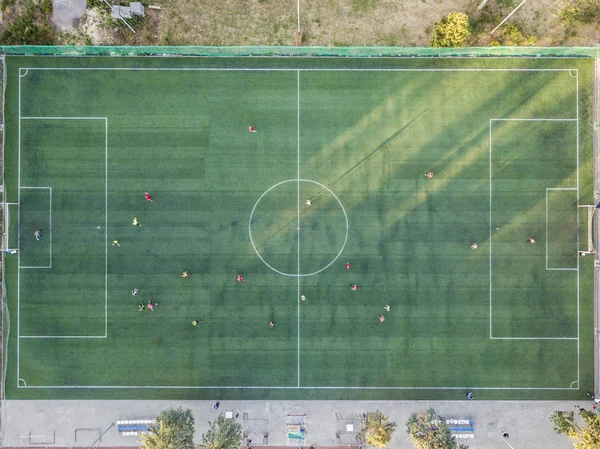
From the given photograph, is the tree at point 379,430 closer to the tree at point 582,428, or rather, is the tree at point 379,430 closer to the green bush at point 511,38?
the tree at point 582,428

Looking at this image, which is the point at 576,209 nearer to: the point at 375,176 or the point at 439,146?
the point at 439,146

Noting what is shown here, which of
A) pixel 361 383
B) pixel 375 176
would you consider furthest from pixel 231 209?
pixel 361 383

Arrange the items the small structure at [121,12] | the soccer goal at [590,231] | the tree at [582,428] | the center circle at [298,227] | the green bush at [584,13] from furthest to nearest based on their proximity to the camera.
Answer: the green bush at [584,13] < the center circle at [298,227] < the small structure at [121,12] < the soccer goal at [590,231] < the tree at [582,428]

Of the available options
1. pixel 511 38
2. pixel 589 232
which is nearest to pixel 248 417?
pixel 589 232

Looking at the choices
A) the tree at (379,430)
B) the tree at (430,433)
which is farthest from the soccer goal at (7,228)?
the tree at (430,433)

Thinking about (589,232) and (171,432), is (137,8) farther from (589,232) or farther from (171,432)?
(589,232)

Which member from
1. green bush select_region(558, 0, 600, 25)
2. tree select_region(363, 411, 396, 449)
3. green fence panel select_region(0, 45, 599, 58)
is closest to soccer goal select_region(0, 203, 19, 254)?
green fence panel select_region(0, 45, 599, 58)

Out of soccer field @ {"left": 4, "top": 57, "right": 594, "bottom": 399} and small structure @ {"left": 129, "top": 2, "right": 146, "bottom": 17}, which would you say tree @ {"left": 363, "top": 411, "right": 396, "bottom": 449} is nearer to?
soccer field @ {"left": 4, "top": 57, "right": 594, "bottom": 399}
